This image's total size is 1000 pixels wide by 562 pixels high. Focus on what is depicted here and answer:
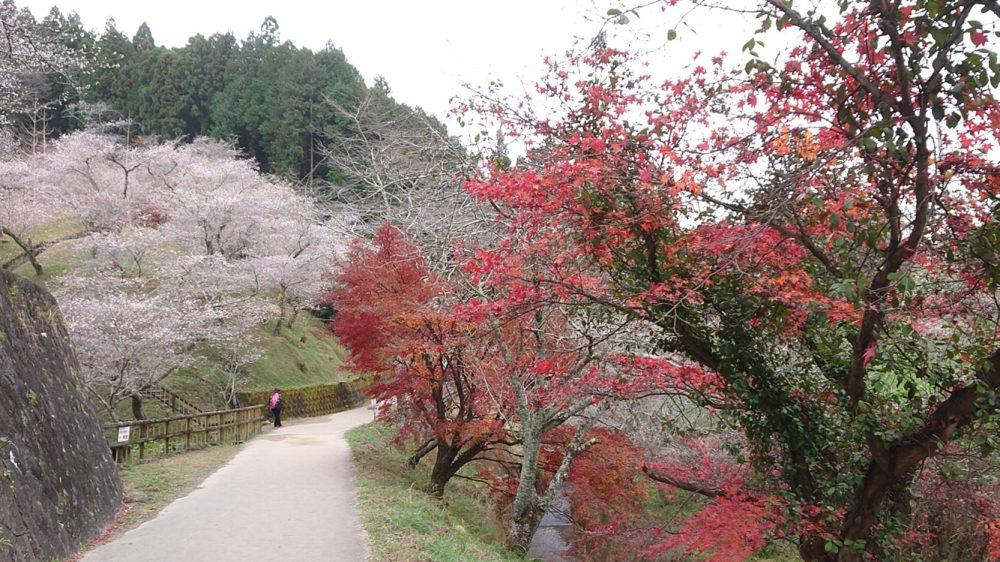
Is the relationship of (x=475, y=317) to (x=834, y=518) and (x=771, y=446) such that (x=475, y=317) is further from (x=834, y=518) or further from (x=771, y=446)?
(x=834, y=518)

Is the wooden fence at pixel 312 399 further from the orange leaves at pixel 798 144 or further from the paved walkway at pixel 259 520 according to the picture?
the orange leaves at pixel 798 144

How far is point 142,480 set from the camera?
1060cm

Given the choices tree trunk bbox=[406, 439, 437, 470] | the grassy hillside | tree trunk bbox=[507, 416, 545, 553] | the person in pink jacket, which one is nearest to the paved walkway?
tree trunk bbox=[406, 439, 437, 470]

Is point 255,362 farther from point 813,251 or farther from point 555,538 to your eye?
point 813,251

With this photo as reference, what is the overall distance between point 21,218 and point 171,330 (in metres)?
15.3

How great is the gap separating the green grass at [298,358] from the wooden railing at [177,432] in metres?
6.00

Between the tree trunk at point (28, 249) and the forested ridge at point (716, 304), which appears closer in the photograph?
the forested ridge at point (716, 304)

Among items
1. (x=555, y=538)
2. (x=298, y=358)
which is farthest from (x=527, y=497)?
(x=298, y=358)

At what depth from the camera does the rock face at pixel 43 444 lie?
18.3 feet

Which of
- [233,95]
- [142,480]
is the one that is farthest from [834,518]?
[233,95]

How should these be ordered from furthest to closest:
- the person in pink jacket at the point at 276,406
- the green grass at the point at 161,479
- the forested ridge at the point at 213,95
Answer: the forested ridge at the point at 213,95
the person in pink jacket at the point at 276,406
the green grass at the point at 161,479

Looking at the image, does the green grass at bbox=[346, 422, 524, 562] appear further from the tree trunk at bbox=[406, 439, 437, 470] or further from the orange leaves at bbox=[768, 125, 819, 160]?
the orange leaves at bbox=[768, 125, 819, 160]

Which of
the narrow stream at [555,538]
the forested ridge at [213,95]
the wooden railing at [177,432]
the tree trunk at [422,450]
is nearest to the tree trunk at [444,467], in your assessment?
the tree trunk at [422,450]

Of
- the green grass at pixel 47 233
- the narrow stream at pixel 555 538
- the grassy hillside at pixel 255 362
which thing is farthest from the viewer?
the green grass at pixel 47 233
